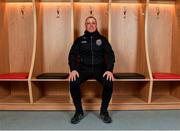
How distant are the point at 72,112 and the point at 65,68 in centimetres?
81

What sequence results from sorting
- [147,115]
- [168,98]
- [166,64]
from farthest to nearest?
[166,64] < [168,98] < [147,115]

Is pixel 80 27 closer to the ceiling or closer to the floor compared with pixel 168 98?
closer to the ceiling

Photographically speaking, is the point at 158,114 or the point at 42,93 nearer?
the point at 158,114

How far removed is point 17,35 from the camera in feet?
13.0

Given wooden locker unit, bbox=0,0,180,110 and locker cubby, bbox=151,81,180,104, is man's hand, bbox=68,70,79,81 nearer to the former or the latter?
wooden locker unit, bbox=0,0,180,110

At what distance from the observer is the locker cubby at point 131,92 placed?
363 cm

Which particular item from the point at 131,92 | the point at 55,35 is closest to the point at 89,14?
the point at 55,35

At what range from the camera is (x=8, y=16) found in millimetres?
3949

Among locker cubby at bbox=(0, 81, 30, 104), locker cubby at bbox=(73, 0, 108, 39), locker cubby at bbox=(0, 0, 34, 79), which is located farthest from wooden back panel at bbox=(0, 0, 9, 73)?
locker cubby at bbox=(73, 0, 108, 39)

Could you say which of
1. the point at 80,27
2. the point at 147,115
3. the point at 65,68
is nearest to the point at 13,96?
the point at 65,68

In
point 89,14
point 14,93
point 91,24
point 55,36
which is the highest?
point 89,14

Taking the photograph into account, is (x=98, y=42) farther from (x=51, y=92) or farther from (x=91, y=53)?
(x=51, y=92)

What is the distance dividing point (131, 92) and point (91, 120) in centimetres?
118

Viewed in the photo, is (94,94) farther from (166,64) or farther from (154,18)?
(154,18)
